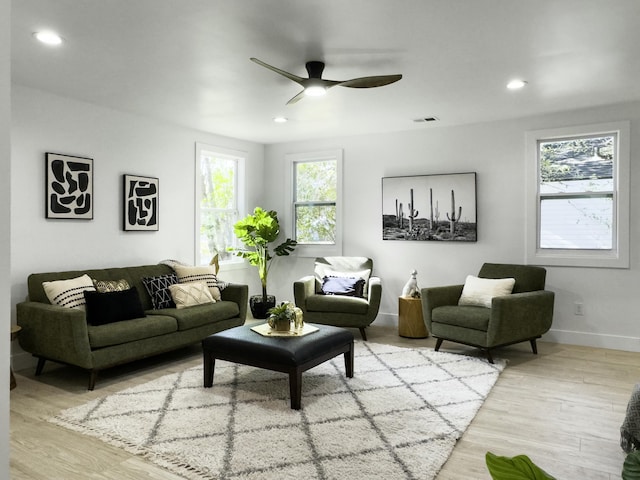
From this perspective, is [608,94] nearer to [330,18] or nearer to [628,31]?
[628,31]

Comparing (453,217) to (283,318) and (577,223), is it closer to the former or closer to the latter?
(577,223)

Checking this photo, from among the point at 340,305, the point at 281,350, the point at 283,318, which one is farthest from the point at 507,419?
the point at 340,305

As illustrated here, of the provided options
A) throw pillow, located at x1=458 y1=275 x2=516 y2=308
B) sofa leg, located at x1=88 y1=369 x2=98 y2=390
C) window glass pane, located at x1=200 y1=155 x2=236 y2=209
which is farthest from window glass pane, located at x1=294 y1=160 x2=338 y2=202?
sofa leg, located at x1=88 y1=369 x2=98 y2=390

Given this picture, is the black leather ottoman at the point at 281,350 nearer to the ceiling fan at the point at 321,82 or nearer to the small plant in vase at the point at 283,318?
the small plant in vase at the point at 283,318

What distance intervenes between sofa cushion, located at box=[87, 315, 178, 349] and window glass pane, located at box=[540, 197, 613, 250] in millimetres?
3971

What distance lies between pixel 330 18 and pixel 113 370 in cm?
332

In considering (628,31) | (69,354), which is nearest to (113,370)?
(69,354)

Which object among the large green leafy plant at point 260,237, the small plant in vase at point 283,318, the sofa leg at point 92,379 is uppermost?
the large green leafy plant at point 260,237

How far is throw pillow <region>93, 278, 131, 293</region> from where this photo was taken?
405 centimetres

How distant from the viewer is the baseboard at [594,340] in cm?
459

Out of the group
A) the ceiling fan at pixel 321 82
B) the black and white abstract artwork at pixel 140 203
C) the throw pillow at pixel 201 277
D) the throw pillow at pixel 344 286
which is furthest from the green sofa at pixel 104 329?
the ceiling fan at pixel 321 82

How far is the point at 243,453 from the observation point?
2475 millimetres

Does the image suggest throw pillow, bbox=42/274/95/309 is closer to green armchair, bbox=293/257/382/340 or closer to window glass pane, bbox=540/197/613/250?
green armchair, bbox=293/257/382/340

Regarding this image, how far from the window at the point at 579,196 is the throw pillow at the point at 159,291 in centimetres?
382
